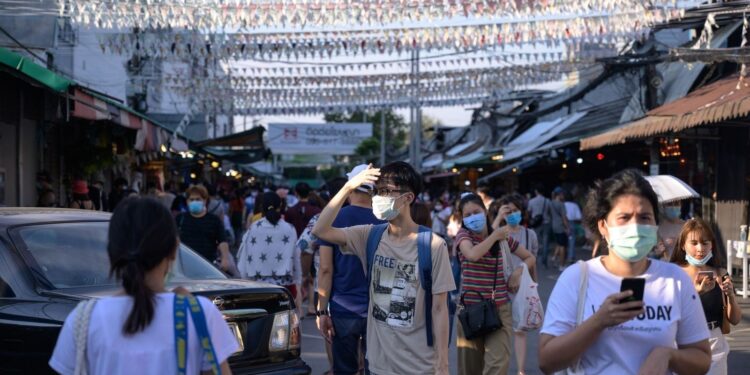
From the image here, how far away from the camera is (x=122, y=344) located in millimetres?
3168

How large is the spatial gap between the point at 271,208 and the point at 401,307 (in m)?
5.49

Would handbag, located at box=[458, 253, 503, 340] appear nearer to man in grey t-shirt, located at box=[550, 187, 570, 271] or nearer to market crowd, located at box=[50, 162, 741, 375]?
market crowd, located at box=[50, 162, 741, 375]

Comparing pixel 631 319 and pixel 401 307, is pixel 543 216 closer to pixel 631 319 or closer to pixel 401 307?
pixel 401 307

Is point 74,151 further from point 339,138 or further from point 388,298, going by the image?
point 339,138

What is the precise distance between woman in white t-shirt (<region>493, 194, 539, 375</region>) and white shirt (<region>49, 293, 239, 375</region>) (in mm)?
4821

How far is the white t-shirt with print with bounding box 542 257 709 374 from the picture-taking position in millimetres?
3299

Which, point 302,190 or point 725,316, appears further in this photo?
point 302,190

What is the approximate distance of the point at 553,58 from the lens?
65.0 ft

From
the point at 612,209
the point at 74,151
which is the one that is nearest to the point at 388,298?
the point at 612,209

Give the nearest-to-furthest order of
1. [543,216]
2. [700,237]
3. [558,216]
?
1. [700,237]
2. [558,216]
3. [543,216]

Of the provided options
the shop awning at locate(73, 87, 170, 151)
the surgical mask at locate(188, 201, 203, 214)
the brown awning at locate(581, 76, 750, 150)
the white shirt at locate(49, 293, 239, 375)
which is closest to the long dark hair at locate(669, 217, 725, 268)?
the white shirt at locate(49, 293, 239, 375)

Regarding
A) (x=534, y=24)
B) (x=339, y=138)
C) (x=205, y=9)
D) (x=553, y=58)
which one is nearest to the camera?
(x=205, y=9)

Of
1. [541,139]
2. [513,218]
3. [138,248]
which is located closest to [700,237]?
[513,218]

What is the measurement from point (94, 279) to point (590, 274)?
3.30 m
